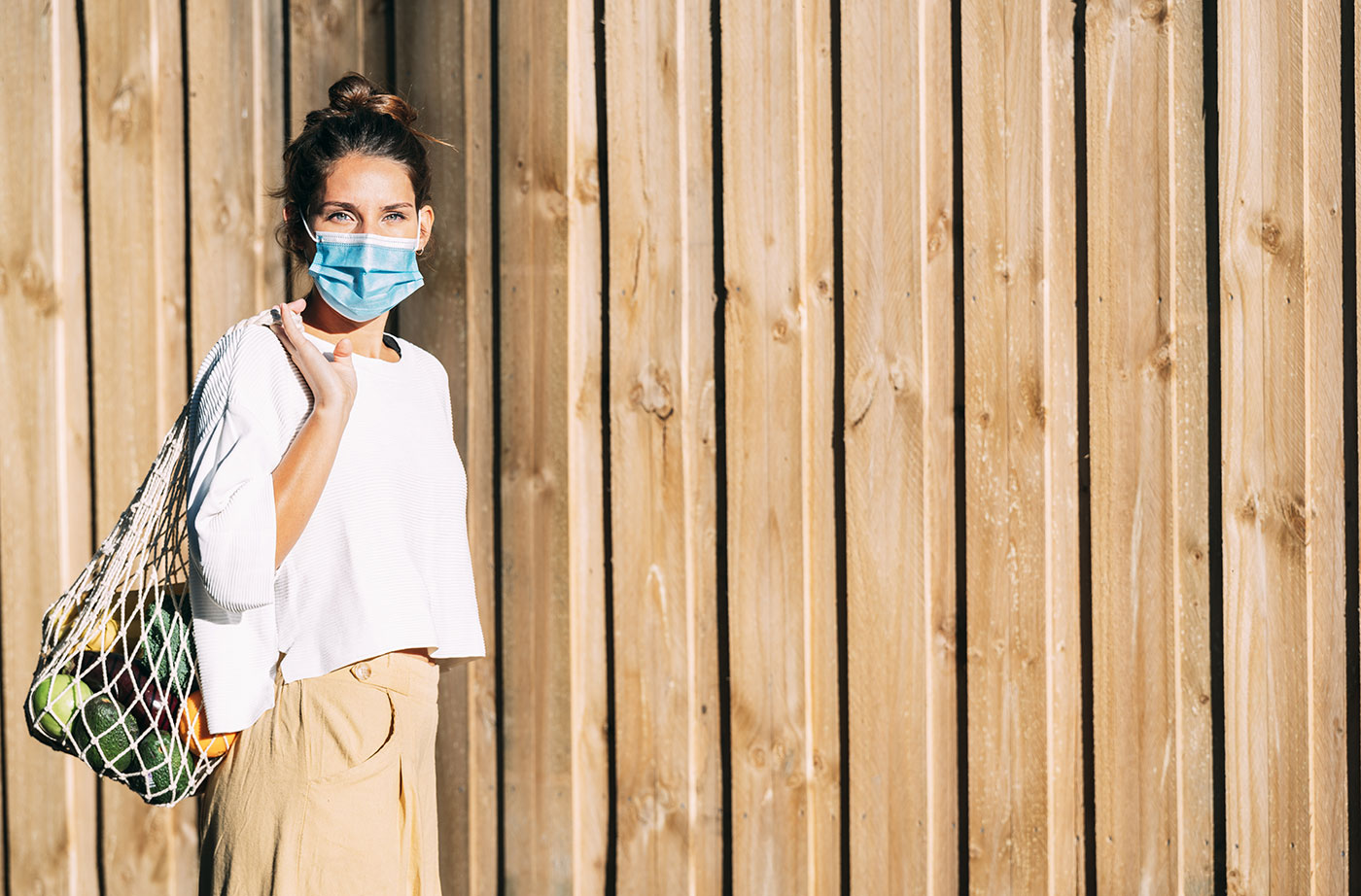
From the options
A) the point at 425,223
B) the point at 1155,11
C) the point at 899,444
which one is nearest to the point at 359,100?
the point at 425,223

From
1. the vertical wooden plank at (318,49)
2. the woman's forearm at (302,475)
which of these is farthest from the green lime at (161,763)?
the vertical wooden plank at (318,49)

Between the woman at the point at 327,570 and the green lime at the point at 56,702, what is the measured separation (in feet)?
0.73

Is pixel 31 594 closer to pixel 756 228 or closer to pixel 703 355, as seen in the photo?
pixel 703 355

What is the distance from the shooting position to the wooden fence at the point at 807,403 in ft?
8.00

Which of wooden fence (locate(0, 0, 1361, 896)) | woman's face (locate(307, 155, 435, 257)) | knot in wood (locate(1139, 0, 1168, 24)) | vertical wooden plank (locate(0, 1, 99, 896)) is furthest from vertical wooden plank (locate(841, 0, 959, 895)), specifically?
vertical wooden plank (locate(0, 1, 99, 896))

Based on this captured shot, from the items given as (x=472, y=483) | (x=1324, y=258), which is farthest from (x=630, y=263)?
(x=1324, y=258)

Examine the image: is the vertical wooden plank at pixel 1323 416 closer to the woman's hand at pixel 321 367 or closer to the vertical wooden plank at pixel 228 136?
the woman's hand at pixel 321 367

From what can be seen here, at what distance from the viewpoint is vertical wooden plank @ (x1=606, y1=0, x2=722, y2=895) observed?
2609 millimetres

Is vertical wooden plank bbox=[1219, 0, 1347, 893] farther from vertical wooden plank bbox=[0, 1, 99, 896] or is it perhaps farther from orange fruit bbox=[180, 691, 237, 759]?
vertical wooden plank bbox=[0, 1, 99, 896]

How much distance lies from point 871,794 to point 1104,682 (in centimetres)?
64

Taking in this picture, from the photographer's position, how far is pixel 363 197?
1.81m

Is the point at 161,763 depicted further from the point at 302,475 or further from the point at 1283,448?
the point at 1283,448

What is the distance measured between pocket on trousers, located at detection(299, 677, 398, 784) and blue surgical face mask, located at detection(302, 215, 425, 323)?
0.66m

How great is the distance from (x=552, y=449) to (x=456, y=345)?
39 centimetres
